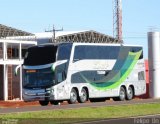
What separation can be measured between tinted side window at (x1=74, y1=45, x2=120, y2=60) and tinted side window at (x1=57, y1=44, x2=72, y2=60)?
0.82m

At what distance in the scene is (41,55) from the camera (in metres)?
36.9

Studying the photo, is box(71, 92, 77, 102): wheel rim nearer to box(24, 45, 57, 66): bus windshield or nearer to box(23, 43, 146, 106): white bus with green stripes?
box(23, 43, 146, 106): white bus with green stripes

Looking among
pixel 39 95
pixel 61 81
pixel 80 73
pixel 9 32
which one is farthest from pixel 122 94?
pixel 9 32

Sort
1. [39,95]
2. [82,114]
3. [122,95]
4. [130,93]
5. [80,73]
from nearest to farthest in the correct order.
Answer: [82,114] < [39,95] < [80,73] < [122,95] < [130,93]

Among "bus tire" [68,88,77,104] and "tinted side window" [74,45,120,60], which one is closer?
"bus tire" [68,88,77,104]

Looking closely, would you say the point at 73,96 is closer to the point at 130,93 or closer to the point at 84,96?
the point at 84,96

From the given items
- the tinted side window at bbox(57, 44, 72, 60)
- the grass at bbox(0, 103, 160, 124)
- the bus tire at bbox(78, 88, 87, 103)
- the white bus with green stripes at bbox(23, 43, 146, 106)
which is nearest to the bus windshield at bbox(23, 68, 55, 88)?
the white bus with green stripes at bbox(23, 43, 146, 106)

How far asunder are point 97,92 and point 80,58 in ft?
11.4

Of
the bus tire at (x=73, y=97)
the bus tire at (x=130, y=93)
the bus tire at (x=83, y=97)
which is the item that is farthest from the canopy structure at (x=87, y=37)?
the bus tire at (x=73, y=97)

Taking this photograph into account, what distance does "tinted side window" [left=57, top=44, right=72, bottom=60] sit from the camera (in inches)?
1439

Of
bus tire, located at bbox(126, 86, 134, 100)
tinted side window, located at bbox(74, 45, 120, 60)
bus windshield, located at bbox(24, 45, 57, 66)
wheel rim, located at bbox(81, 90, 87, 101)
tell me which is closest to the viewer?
bus windshield, located at bbox(24, 45, 57, 66)

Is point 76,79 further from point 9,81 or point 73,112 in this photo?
point 9,81

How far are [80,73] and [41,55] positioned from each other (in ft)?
11.4

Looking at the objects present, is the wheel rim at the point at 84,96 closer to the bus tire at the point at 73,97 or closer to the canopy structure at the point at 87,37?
the bus tire at the point at 73,97
